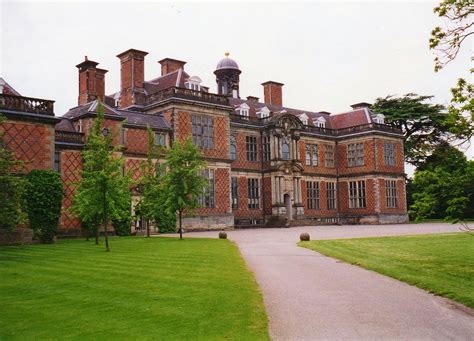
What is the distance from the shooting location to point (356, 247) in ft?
72.0

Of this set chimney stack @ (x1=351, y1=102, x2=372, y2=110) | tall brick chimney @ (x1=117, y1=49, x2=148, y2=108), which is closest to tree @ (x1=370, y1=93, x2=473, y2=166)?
chimney stack @ (x1=351, y1=102, x2=372, y2=110)

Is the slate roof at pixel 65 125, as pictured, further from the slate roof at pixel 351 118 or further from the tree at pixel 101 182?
the slate roof at pixel 351 118

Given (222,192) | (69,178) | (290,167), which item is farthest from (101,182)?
(290,167)

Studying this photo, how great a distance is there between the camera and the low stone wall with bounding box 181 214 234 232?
39250mm

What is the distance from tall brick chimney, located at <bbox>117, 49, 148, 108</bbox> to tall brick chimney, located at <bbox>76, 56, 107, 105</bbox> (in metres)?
3.57

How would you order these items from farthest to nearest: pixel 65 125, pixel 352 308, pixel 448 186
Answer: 1. pixel 65 125
2. pixel 448 186
3. pixel 352 308

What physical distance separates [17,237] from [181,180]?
355 inches

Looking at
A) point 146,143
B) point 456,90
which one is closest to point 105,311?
point 456,90

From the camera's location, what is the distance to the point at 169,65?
45.9 meters

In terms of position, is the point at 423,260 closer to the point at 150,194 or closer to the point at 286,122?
the point at 150,194

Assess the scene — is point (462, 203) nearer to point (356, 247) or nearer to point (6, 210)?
point (356, 247)

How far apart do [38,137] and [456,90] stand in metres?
21.9

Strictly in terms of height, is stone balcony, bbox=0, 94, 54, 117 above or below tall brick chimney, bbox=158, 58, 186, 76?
below

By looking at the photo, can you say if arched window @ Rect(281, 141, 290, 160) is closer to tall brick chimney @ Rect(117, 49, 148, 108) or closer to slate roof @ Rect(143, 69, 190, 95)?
slate roof @ Rect(143, 69, 190, 95)
